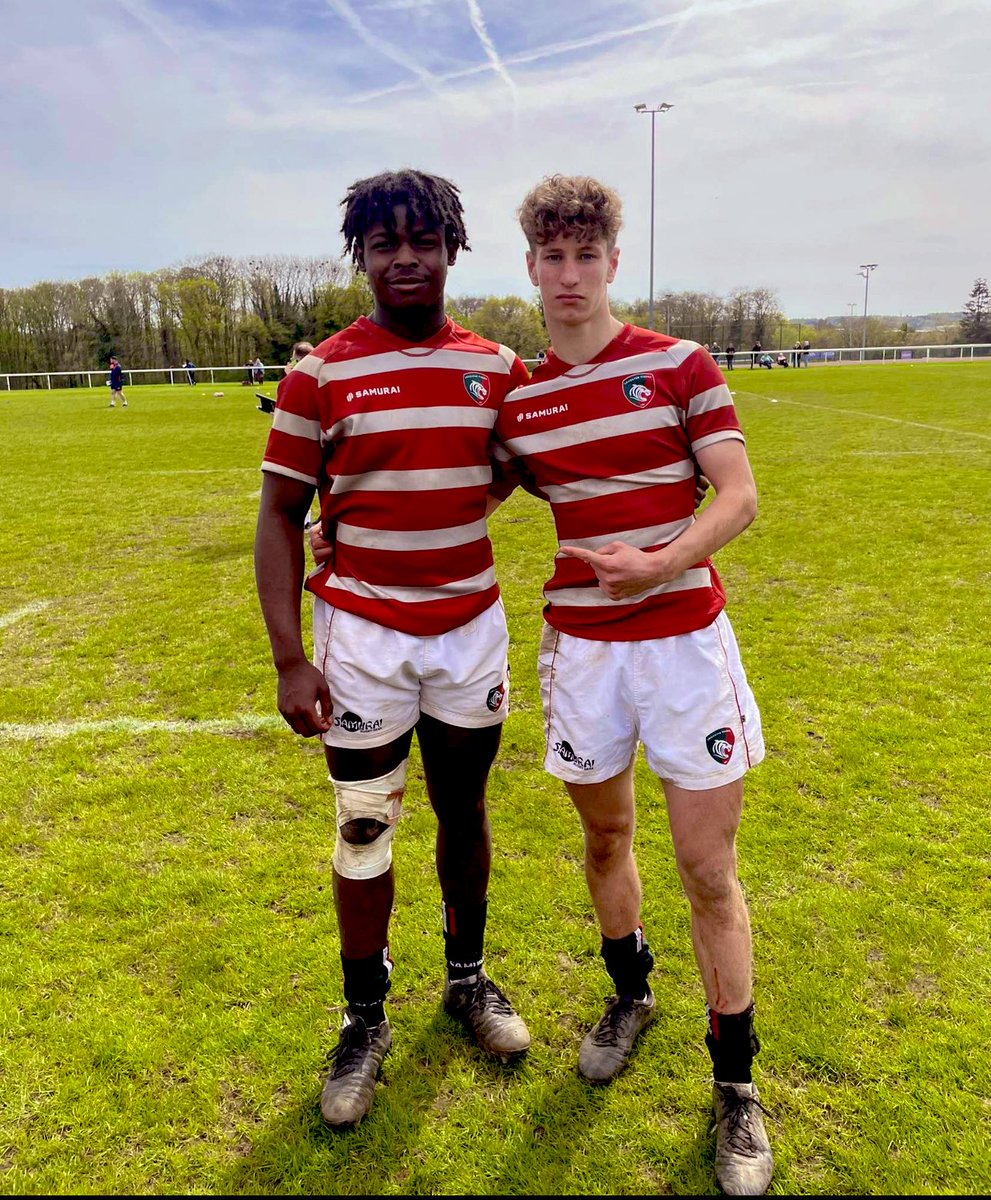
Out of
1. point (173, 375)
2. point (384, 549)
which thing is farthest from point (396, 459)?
point (173, 375)

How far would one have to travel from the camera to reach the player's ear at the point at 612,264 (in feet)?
7.22

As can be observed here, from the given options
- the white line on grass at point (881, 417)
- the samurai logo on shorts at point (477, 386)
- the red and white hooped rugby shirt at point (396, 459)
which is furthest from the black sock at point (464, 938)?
the white line on grass at point (881, 417)

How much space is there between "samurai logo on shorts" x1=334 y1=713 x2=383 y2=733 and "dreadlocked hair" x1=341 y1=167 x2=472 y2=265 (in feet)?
4.33

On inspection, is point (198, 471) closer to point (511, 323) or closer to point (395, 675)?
point (395, 675)

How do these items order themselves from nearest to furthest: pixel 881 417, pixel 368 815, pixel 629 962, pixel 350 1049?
pixel 368 815 < pixel 350 1049 < pixel 629 962 < pixel 881 417

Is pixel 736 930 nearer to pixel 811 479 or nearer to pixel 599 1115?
pixel 599 1115

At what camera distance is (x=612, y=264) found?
2.22m

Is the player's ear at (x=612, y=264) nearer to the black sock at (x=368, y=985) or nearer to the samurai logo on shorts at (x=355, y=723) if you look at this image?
the samurai logo on shorts at (x=355, y=723)

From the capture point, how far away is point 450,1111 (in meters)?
2.33

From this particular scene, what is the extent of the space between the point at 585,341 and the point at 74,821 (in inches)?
127

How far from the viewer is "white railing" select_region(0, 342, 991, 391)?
53562mm

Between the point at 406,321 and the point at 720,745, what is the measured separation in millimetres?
1409

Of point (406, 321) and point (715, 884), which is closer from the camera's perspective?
point (715, 884)

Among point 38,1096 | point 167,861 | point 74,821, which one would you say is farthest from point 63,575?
point 38,1096
